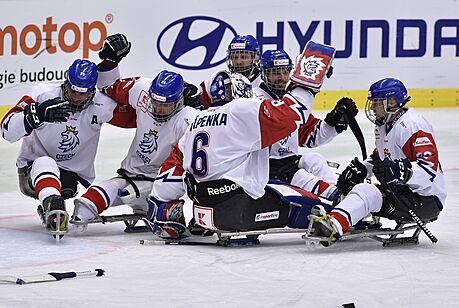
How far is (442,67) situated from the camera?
11375 mm

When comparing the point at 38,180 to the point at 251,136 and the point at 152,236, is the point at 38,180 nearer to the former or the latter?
the point at 152,236

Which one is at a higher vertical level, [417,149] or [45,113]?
[45,113]

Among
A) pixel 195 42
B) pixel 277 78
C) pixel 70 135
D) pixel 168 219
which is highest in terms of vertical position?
pixel 195 42

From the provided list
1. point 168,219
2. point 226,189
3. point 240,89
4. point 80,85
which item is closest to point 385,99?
point 240,89

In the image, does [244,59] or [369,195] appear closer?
[369,195]

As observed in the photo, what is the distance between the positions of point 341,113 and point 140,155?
1127 millimetres

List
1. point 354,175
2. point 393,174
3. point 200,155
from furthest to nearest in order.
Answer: point 354,175 < point 200,155 < point 393,174

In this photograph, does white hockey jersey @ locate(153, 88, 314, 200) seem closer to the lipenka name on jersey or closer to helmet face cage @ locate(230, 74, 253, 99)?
the lipenka name on jersey

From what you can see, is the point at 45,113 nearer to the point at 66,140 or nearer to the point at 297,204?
the point at 66,140

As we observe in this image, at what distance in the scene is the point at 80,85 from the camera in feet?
20.3

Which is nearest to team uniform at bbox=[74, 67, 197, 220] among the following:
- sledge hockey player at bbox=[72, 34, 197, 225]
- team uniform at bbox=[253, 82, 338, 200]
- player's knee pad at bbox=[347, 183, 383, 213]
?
sledge hockey player at bbox=[72, 34, 197, 225]

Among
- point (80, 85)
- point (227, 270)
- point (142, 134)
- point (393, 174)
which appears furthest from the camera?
point (142, 134)

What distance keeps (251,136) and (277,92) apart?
3.64ft

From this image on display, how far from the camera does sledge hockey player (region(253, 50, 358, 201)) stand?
21.4 feet
